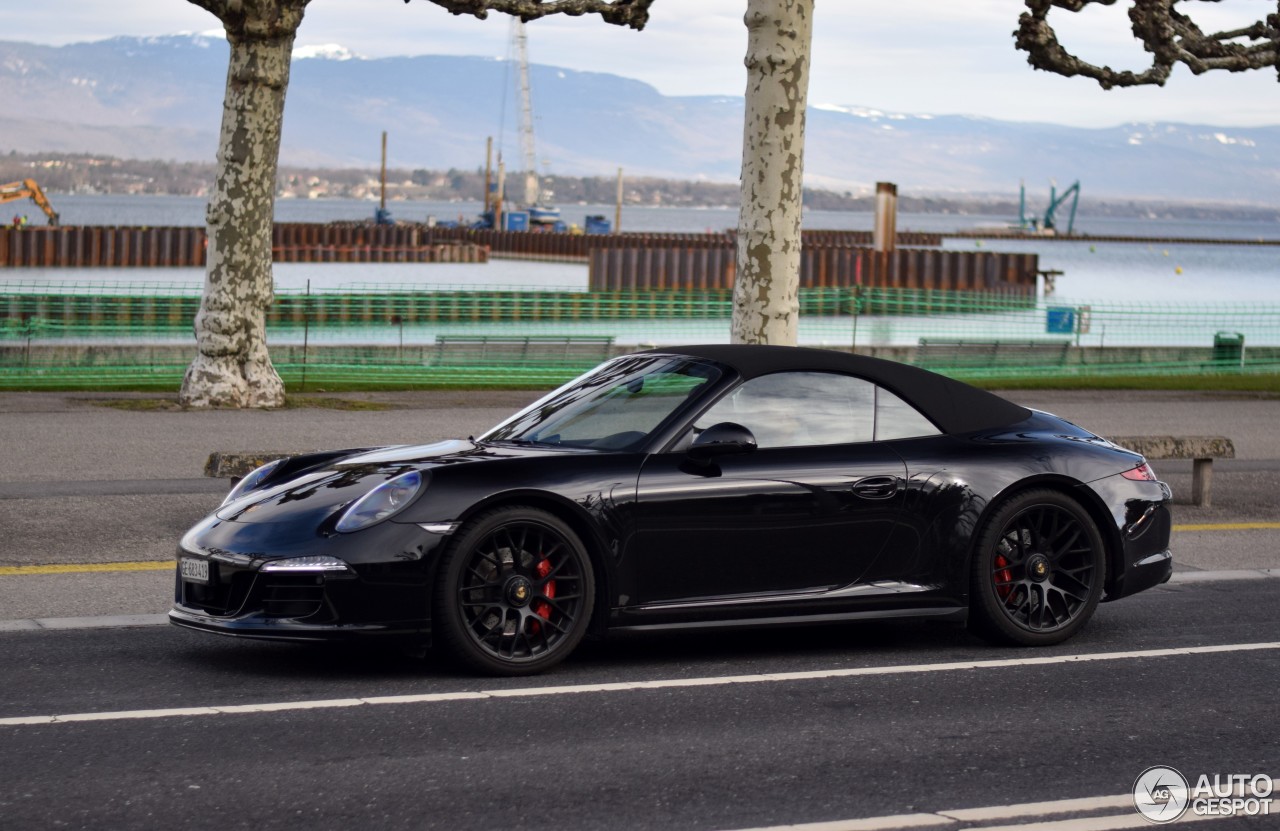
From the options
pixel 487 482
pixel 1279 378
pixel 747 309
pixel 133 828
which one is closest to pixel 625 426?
pixel 487 482

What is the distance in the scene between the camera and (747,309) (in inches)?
533

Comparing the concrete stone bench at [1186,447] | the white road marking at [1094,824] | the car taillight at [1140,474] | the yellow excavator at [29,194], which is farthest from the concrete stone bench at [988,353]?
the yellow excavator at [29,194]

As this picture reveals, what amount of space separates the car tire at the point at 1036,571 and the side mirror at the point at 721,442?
122cm

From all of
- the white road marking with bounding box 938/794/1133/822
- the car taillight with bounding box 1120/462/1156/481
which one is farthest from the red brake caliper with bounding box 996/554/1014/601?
the white road marking with bounding box 938/794/1133/822

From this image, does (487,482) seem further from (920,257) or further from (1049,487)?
(920,257)

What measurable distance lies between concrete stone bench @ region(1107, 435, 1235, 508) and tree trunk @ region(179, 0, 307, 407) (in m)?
9.70

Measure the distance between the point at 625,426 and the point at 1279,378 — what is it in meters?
22.3

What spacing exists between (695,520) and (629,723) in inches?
41.1

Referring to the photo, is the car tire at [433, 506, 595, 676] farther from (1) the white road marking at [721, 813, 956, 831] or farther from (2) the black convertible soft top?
(1) the white road marking at [721, 813, 956, 831]

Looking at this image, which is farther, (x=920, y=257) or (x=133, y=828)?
(x=920, y=257)

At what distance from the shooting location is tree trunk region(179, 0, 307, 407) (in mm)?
17703

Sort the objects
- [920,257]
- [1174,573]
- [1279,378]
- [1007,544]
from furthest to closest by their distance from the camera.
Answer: [920,257] → [1279,378] → [1174,573] → [1007,544]

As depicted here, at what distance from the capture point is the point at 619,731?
20.0 feet

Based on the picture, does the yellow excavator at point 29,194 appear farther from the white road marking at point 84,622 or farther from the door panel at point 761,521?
the door panel at point 761,521
